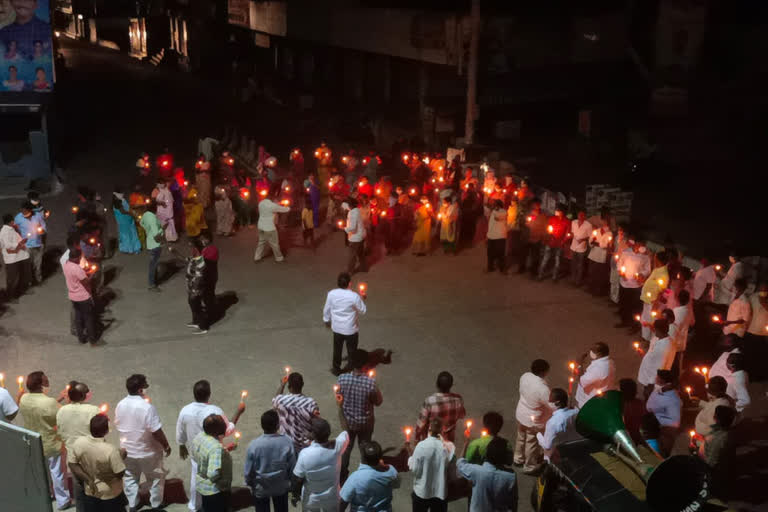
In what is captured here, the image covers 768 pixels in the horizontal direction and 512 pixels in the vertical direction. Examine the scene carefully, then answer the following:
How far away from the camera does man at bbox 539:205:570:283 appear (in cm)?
A: 1523

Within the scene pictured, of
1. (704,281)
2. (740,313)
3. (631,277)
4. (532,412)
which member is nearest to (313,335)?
(532,412)

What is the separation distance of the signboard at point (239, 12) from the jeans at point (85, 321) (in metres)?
34.8

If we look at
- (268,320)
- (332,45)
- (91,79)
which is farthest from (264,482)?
(91,79)

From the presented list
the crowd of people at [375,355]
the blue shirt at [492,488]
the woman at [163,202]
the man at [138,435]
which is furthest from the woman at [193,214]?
the blue shirt at [492,488]

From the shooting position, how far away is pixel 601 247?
47.4ft

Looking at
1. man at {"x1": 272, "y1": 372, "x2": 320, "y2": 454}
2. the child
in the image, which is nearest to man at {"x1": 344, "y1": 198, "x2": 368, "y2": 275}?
the child

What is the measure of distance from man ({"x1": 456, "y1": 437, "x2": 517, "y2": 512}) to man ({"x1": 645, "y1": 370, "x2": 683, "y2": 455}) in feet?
8.66

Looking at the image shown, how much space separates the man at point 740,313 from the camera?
37.0 feet

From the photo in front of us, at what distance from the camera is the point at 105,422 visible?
7.27m

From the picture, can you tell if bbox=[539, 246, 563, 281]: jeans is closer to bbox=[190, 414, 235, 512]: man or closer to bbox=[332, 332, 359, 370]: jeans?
bbox=[332, 332, 359, 370]: jeans

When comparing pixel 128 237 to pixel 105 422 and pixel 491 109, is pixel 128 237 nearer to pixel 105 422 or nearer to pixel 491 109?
pixel 105 422

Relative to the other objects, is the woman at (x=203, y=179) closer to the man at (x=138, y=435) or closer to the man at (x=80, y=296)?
the man at (x=80, y=296)

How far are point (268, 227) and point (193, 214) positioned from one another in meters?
1.78

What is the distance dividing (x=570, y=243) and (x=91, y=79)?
1273 inches
